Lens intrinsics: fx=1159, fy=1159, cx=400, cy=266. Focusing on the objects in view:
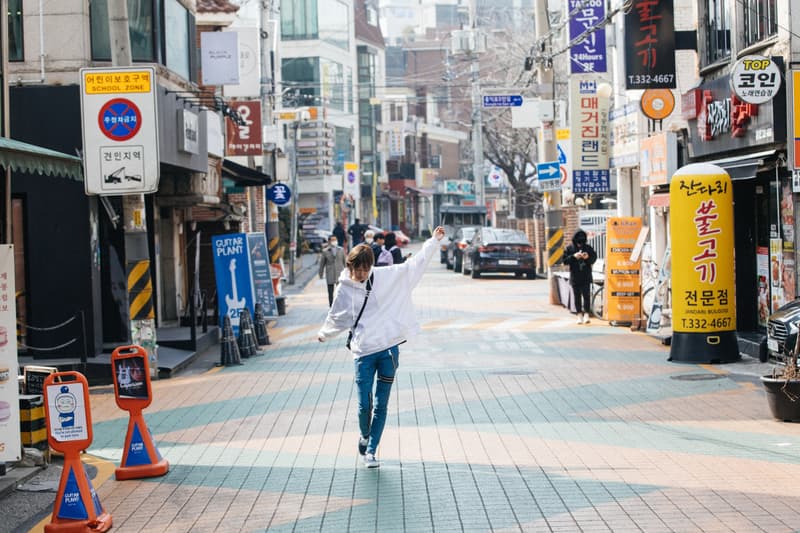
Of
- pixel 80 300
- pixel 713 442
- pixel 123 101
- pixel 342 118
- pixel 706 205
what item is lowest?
pixel 713 442

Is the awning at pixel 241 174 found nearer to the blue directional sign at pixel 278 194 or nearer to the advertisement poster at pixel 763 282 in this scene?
the blue directional sign at pixel 278 194

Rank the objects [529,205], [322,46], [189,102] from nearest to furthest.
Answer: [189,102]
[529,205]
[322,46]

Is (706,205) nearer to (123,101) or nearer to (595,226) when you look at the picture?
(123,101)

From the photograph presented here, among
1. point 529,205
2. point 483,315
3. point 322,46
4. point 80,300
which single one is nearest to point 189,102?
point 80,300

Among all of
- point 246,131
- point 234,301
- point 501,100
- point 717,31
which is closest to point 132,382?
point 234,301

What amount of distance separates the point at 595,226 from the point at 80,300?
1662cm

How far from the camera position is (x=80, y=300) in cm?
1723

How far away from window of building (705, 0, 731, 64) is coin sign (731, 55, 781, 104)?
314 cm

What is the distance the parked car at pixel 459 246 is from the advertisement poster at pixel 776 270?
999 inches

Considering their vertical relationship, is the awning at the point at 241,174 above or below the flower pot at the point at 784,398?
above

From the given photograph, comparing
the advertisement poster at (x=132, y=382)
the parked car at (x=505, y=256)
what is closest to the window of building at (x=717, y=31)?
the advertisement poster at (x=132, y=382)

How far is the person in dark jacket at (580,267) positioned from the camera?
883 inches

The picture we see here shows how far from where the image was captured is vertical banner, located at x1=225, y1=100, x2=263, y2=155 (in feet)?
95.0

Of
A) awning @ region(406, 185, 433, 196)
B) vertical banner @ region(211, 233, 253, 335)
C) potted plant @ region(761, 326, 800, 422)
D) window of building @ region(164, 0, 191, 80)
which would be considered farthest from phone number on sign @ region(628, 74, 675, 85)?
awning @ region(406, 185, 433, 196)
